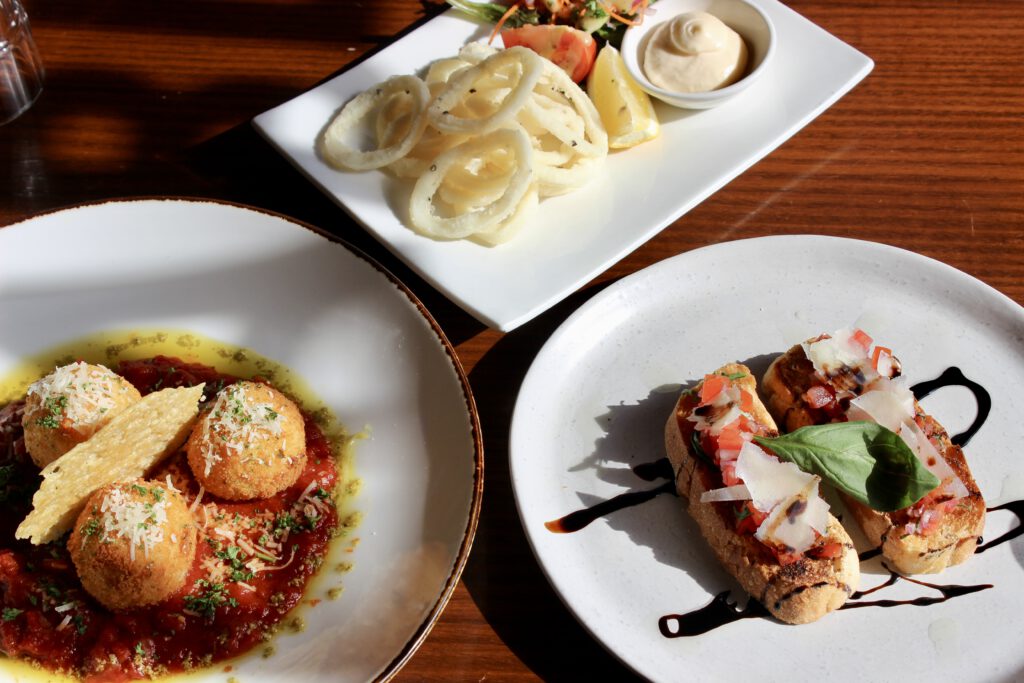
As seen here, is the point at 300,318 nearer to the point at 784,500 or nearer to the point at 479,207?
the point at 479,207

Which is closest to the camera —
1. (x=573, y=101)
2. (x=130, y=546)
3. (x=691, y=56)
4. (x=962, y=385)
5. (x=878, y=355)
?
(x=130, y=546)

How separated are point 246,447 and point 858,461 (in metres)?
1.33

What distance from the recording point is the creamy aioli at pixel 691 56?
9.05ft

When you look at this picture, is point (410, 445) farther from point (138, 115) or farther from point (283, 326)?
point (138, 115)

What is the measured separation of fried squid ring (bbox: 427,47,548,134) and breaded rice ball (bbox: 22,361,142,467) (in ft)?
3.67

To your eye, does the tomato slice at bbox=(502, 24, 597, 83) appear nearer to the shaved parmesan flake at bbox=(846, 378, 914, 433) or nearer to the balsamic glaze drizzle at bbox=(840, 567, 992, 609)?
the shaved parmesan flake at bbox=(846, 378, 914, 433)

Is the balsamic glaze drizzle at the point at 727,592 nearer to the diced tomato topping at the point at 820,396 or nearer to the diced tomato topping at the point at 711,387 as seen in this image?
the diced tomato topping at the point at 711,387

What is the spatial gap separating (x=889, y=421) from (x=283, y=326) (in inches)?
59.3

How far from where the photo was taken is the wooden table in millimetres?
2613

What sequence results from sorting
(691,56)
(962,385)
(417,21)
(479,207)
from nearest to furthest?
(962,385) < (479,207) < (691,56) < (417,21)

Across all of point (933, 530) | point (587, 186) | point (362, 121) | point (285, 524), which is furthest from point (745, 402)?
point (362, 121)

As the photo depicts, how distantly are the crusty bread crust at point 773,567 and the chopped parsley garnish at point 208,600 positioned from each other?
1.04 metres

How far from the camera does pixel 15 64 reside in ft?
9.29

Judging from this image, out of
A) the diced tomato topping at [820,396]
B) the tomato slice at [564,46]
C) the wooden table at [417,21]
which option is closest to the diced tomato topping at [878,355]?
the diced tomato topping at [820,396]
